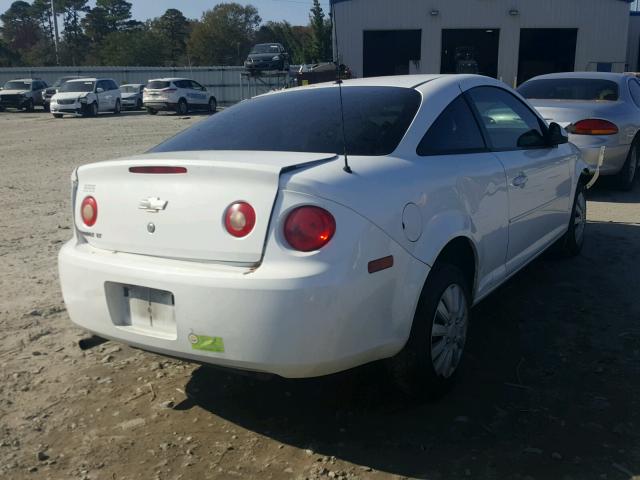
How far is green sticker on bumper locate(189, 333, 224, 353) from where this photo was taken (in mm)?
2781

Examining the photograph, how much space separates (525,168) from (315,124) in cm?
155

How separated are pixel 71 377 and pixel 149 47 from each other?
8078 cm

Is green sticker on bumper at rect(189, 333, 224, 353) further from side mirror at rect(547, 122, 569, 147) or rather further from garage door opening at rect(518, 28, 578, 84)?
garage door opening at rect(518, 28, 578, 84)

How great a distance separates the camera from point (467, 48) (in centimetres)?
3259

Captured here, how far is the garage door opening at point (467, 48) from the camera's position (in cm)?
3091

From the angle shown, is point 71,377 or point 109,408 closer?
point 109,408

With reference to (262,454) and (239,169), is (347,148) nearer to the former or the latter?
(239,169)

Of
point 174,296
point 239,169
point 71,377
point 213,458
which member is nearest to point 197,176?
point 239,169

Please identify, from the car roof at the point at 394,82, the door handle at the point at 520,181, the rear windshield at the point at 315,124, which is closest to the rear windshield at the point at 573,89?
the door handle at the point at 520,181

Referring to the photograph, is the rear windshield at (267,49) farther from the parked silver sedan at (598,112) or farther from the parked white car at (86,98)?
the parked silver sedan at (598,112)

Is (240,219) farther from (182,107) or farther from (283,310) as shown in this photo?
(182,107)

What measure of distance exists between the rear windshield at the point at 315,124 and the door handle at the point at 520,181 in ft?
2.99

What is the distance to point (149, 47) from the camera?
78.8 meters

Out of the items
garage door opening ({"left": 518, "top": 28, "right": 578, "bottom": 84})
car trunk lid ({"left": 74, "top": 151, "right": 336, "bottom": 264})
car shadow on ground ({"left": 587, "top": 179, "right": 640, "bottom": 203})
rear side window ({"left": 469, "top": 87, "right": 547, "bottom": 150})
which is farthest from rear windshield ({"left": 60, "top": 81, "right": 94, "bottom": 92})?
car trunk lid ({"left": 74, "top": 151, "right": 336, "bottom": 264})
